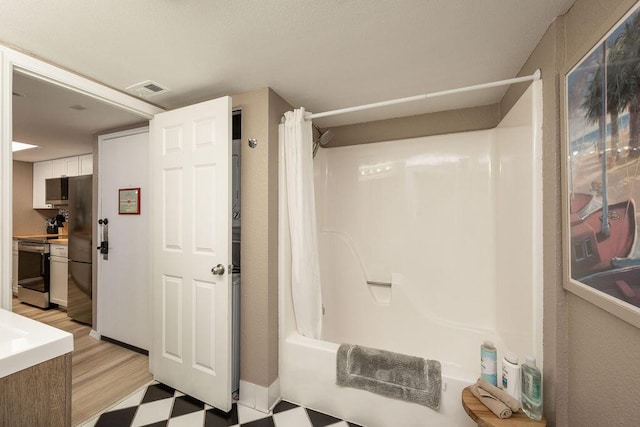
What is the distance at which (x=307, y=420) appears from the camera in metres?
1.74

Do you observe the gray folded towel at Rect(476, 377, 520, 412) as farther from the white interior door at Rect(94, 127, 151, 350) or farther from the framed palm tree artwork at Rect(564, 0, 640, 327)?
the white interior door at Rect(94, 127, 151, 350)

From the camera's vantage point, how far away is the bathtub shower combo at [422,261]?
1.52m

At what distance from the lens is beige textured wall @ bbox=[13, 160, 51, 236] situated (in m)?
4.18

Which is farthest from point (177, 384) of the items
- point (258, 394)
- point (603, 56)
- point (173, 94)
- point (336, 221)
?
point (603, 56)

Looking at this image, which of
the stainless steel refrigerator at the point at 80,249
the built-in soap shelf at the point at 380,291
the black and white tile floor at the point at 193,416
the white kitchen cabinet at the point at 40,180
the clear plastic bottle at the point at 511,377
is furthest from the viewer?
the white kitchen cabinet at the point at 40,180

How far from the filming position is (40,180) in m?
4.21

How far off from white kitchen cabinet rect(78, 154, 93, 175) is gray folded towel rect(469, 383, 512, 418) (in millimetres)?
4624

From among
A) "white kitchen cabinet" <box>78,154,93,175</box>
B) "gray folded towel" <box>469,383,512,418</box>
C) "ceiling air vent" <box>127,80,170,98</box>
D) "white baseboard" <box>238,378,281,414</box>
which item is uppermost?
"ceiling air vent" <box>127,80,170,98</box>

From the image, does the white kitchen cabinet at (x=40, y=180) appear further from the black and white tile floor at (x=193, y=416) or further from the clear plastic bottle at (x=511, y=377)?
the clear plastic bottle at (x=511, y=377)

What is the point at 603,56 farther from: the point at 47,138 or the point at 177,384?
Answer: the point at 47,138

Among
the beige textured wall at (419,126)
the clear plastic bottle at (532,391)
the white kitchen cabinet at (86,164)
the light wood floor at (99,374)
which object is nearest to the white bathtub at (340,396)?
the clear plastic bottle at (532,391)

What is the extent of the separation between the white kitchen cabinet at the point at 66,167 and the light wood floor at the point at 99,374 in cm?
209

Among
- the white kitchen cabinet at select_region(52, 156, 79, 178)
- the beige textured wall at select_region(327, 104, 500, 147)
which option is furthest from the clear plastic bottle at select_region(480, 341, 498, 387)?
the white kitchen cabinet at select_region(52, 156, 79, 178)

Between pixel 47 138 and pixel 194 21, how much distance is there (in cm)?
302
